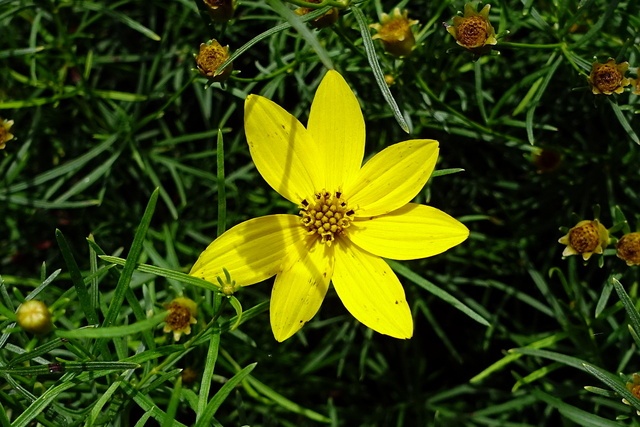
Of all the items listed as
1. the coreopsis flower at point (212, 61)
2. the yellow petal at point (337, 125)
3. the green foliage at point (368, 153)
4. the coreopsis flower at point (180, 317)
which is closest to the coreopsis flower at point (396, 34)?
the green foliage at point (368, 153)

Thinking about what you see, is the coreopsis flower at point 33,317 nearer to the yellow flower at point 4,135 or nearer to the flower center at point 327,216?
the flower center at point 327,216

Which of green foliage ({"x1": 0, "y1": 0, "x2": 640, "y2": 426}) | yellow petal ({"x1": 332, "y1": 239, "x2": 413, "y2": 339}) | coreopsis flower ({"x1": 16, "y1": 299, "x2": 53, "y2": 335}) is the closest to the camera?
coreopsis flower ({"x1": 16, "y1": 299, "x2": 53, "y2": 335})

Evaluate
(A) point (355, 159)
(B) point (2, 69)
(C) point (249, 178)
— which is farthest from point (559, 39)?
(B) point (2, 69)

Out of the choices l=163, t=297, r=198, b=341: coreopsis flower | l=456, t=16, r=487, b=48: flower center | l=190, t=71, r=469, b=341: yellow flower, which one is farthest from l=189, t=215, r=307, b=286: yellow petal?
l=456, t=16, r=487, b=48: flower center

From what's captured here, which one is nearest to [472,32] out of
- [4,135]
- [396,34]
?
[396,34]

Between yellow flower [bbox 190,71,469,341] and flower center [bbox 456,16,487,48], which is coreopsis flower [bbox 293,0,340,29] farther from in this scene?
flower center [bbox 456,16,487,48]

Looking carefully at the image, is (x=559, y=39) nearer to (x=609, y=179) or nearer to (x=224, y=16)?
(x=609, y=179)

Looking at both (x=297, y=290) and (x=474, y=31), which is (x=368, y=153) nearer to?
(x=474, y=31)
